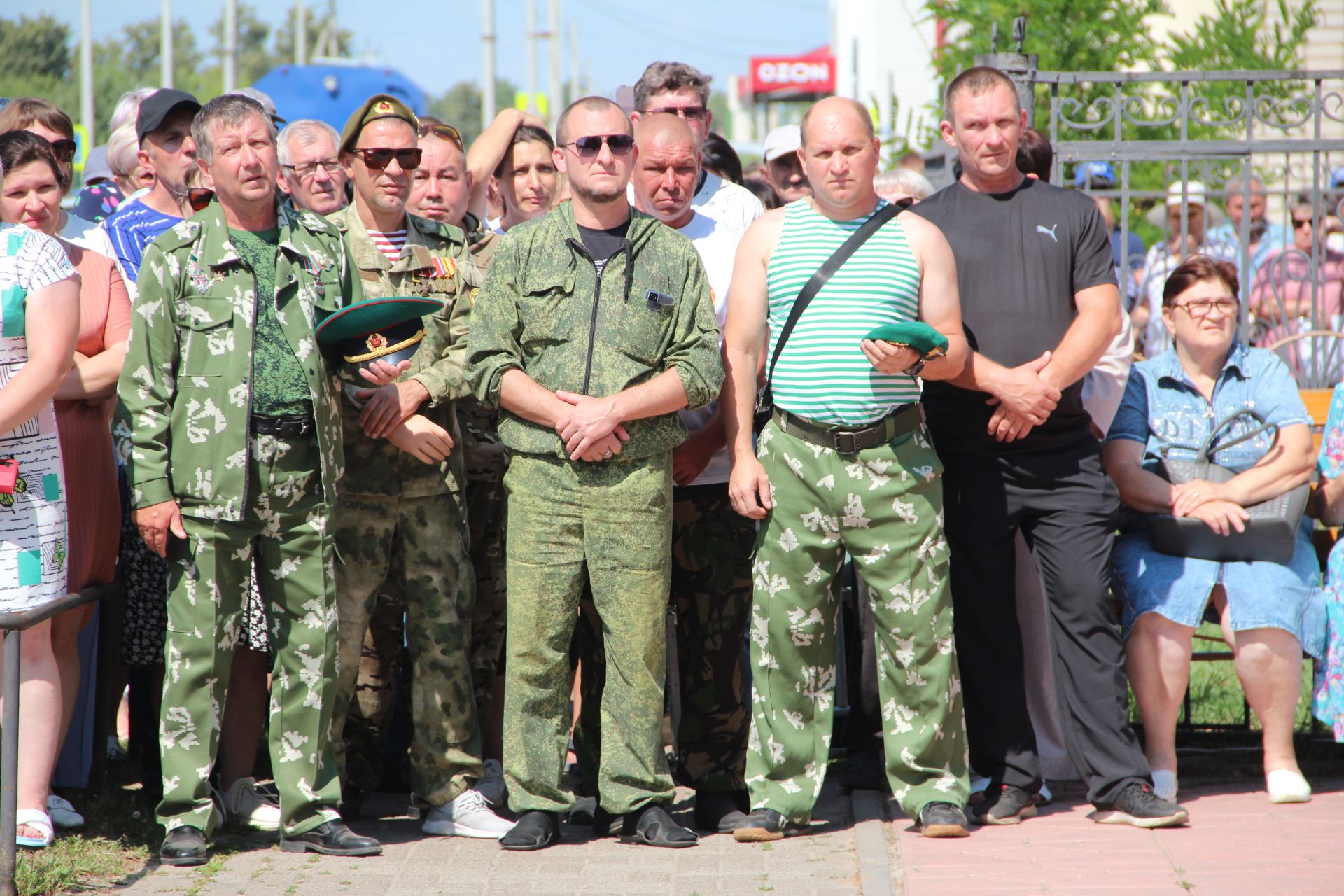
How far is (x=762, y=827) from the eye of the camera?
4.60 m

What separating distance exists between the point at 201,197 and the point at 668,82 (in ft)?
6.54

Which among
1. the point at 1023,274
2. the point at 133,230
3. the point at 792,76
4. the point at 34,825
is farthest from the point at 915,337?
the point at 792,76

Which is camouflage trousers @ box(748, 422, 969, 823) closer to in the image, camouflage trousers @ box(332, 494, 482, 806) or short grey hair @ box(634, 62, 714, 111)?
camouflage trousers @ box(332, 494, 482, 806)

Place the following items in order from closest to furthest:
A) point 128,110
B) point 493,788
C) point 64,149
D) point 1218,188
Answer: point 64,149 → point 493,788 → point 128,110 → point 1218,188

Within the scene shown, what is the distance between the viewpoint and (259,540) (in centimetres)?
449

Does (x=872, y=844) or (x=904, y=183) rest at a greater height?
(x=904, y=183)

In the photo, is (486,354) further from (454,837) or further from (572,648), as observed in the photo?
(454,837)

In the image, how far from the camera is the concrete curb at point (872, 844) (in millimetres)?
4148

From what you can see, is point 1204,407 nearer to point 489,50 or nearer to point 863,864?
point 863,864

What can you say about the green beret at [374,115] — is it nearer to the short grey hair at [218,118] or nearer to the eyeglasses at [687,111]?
the short grey hair at [218,118]

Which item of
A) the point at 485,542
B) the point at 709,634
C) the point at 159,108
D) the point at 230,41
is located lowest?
the point at 709,634

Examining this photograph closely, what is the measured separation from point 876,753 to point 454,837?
164cm

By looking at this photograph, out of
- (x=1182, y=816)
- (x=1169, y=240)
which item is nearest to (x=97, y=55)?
(x=1169, y=240)

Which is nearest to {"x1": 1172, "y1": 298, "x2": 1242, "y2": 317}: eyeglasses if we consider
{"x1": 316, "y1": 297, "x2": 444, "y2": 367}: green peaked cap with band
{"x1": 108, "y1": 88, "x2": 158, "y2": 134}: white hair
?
{"x1": 316, "y1": 297, "x2": 444, "y2": 367}: green peaked cap with band
